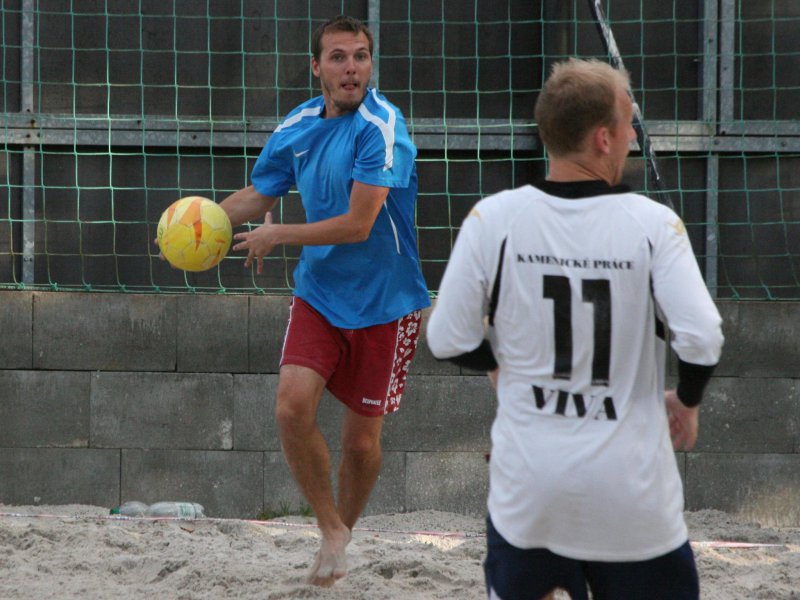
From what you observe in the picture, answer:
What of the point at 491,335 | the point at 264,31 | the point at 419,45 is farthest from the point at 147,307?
the point at 491,335

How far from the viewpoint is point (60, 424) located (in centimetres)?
615

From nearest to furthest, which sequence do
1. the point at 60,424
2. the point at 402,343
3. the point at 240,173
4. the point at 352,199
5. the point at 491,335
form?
the point at 491,335
the point at 352,199
the point at 402,343
the point at 60,424
the point at 240,173

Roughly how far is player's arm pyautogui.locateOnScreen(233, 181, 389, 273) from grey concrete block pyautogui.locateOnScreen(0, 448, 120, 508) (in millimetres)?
2503

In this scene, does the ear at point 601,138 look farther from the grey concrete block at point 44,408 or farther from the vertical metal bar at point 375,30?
the grey concrete block at point 44,408

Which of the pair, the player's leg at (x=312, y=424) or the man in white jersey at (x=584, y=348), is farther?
the player's leg at (x=312, y=424)

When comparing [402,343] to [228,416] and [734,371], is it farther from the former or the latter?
[734,371]

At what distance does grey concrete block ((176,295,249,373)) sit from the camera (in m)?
6.18

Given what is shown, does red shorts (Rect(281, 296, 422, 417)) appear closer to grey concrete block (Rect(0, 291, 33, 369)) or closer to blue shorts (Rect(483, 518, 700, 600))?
blue shorts (Rect(483, 518, 700, 600))

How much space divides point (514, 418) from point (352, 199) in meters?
1.82

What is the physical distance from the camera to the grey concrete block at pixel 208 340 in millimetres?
6180

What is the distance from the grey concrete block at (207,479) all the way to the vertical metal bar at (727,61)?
10.6 feet

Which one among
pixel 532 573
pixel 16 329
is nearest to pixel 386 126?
pixel 532 573

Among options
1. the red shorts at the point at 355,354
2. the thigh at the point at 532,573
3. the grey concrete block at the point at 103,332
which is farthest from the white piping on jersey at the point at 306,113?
the thigh at the point at 532,573

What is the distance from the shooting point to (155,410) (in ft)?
20.2
